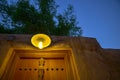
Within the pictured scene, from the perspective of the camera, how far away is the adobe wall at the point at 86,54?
3189 millimetres

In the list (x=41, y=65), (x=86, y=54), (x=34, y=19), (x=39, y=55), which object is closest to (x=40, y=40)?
(x=39, y=55)

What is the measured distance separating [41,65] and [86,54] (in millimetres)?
1276

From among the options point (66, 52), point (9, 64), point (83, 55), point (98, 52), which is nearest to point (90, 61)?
point (83, 55)

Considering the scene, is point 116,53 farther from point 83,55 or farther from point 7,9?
point 7,9

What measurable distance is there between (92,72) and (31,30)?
8.14 m

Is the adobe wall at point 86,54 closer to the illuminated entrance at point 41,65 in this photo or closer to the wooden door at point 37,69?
the illuminated entrance at point 41,65

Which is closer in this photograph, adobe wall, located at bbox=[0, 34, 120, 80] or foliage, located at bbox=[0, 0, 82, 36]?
adobe wall, located at bbox=[0, 34, 120, 80]

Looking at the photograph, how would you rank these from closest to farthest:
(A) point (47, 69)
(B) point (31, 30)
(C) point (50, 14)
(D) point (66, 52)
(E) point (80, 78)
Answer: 1. (E) point (80, 78)
2. (A) point (47, 69)
3. (D) point (66, 52)
4. (B) point (31, 30)
5. (C) point (50, 14)

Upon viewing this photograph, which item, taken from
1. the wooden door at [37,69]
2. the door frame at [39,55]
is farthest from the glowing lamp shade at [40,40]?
the wooden door at [37,69]

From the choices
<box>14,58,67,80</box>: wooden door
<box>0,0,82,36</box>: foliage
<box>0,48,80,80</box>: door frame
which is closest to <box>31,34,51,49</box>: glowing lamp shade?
<box>0,48,80,80</box>: door frame

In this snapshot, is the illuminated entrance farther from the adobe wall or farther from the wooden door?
the adobe wall

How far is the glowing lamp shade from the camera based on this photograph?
3711mm

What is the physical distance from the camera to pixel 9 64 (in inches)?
142

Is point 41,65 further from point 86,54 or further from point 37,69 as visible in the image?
point 86,54
